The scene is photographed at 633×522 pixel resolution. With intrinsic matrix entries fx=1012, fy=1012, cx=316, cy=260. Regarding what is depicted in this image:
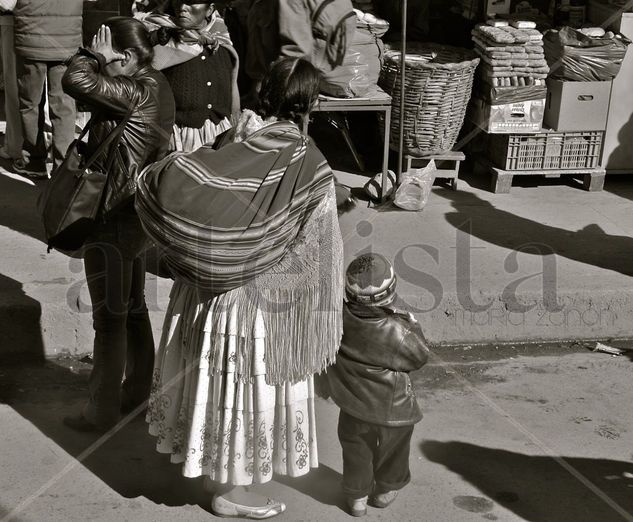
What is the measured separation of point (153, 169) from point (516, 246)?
336cm

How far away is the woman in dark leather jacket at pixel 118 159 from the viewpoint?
386 cm

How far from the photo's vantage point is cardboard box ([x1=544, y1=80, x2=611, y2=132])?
7160 mm

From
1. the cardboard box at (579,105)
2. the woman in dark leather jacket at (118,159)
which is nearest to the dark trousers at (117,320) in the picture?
the woman in dark leather jacket at (118,159)

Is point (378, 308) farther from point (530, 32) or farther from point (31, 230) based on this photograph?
point (530, 32)

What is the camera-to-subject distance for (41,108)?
7035 millimetres

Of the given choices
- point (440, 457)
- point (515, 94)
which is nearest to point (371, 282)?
point (440, 457)

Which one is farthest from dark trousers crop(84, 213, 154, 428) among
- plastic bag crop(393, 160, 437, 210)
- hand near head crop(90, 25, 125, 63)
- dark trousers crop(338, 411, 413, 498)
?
plastic bag crop(393, 160, 437, 210)

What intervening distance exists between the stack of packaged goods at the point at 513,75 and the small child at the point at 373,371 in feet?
12.3

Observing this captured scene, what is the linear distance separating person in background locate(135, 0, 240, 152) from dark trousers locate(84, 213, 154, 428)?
0.98 meters

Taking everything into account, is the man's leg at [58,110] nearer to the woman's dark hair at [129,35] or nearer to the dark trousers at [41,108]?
the dark trousers at [41,108]

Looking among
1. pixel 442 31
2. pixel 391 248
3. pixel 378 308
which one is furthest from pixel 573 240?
pixel 378 308

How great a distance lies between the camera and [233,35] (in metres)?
7.14

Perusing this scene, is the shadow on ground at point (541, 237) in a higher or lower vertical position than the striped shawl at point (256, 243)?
lower

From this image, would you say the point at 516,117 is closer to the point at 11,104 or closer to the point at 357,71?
the point at 357,71
